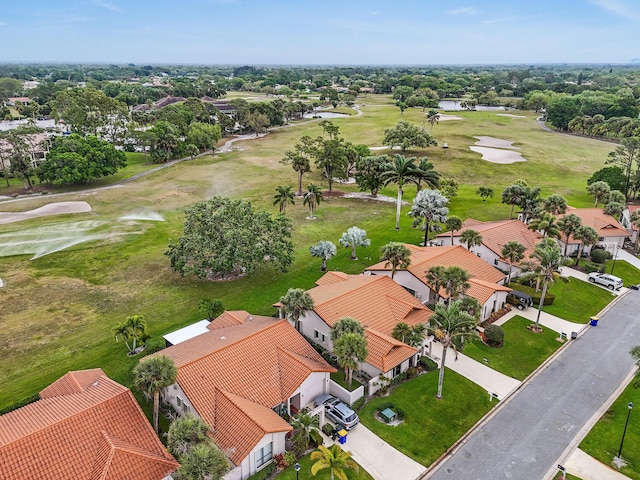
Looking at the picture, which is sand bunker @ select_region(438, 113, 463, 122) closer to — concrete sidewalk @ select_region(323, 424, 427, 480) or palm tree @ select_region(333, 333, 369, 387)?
palm tree @ select_region(333, 333, 369, 387)

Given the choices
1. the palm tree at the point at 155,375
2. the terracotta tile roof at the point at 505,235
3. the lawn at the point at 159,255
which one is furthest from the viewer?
the terracotta tile roof at the point at 505,235

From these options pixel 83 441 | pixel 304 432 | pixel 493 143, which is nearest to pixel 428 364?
pixel 304 432

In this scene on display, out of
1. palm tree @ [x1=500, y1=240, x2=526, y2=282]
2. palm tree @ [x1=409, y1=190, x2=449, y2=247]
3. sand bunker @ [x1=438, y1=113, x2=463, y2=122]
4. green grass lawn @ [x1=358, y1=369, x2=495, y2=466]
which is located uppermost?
sand bunker @ [x1=438, y1=113, x2=463, y2=122]

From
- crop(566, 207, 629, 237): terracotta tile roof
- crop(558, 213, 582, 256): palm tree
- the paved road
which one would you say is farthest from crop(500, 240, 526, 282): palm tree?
crop(566, 207, 629, 237): terracotta tile roof

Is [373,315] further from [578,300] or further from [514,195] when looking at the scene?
[514,195]

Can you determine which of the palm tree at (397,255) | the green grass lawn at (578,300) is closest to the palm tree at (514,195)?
the green grass lawn at (578,300)

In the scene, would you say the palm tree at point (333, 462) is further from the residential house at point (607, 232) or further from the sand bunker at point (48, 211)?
the sand bunker at point (48, 211)

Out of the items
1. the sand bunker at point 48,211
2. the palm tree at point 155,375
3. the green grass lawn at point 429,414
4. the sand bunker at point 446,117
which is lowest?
the green grass lawn at point 429,414
